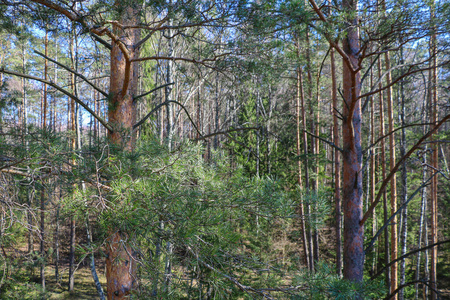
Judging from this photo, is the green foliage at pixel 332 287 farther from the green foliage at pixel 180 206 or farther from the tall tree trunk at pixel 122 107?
the tall tree trunk at pixel 122 107

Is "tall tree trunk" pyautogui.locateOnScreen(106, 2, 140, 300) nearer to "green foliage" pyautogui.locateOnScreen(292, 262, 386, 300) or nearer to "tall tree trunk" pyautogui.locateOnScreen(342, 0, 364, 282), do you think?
"green foliage" pyautogui.locateOnScreen(292, 262, 386, 300)

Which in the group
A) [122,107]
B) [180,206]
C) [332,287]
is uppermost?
[122,107]

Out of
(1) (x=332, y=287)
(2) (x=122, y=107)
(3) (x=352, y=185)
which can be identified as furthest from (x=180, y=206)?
(3) (x=352, y=185)

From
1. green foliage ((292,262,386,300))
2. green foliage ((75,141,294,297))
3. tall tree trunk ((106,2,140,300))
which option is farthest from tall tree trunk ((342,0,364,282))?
tall tree trunk ((106,2,140,300))

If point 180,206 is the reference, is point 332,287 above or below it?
below

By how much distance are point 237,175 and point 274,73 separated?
122cm

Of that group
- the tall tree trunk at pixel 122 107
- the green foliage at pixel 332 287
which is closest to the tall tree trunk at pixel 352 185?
the green foliage at pixel 332 287

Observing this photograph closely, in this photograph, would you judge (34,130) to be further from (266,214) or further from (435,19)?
(435,19)

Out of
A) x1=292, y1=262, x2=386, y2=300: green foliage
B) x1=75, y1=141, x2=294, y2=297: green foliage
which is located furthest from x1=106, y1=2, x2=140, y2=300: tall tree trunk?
x1=292, y1=262, x2=386, y2=300: green foliage

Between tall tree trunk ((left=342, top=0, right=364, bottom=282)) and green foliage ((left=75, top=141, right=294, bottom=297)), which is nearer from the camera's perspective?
green foliage ((left=75, top=141, right=294, bottom=297))

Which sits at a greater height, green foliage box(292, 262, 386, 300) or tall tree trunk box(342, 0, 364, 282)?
tall tree trunk box(342, 0, 364, 282)

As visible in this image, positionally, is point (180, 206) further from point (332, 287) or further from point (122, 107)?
point (122, 107)

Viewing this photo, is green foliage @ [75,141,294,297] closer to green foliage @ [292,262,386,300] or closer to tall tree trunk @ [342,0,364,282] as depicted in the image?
green foliage @ [292,262,386,300]

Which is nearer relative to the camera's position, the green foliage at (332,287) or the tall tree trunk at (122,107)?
the green foliage at (332,287)
